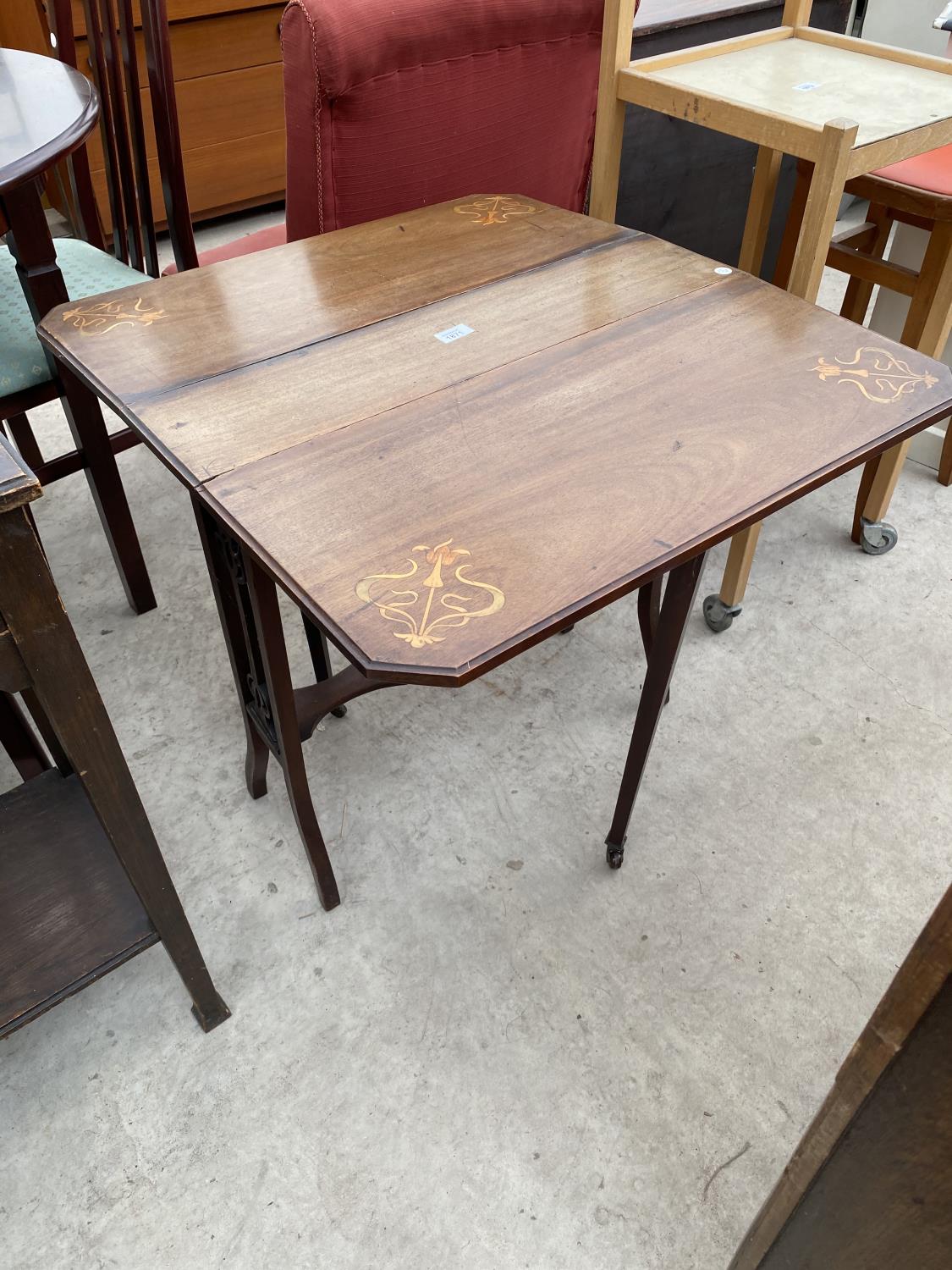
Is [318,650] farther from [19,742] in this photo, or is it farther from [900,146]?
[900,146]

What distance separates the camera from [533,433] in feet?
3.57

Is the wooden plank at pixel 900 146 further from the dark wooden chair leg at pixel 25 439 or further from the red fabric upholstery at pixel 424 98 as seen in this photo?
the dark wooden chair leg at pixel 25 439

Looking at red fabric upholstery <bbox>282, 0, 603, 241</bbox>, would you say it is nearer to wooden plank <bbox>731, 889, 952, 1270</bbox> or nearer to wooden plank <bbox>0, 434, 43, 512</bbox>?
wooden plank <bbox>0, 434, 43, 512</bbox>

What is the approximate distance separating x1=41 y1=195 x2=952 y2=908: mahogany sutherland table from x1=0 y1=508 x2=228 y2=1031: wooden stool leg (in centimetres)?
21

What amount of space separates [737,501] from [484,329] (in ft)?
1.58

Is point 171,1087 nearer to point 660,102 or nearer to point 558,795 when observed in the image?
point 558,795

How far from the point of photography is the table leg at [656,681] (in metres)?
1.20

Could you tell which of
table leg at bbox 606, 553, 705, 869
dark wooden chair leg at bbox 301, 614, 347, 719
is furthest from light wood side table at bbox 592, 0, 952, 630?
dark wooden chair leg at bbox 301, 614, 347, 719

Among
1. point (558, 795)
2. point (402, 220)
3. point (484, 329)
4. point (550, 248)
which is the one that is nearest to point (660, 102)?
point (550, 248)

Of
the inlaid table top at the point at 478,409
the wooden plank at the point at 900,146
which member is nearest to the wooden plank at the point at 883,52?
the wooden plank at the point at 900,146

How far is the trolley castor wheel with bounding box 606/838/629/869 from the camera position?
150cm

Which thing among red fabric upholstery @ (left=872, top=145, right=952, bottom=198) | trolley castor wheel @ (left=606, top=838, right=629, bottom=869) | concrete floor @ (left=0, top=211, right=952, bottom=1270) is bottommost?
concrete floor @ (left=0, top=211, right=952, bottom=1270)

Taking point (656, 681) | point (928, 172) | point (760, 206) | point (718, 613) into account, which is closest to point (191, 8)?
point (760, 206)

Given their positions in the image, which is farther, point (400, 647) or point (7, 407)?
point (7, 407)
